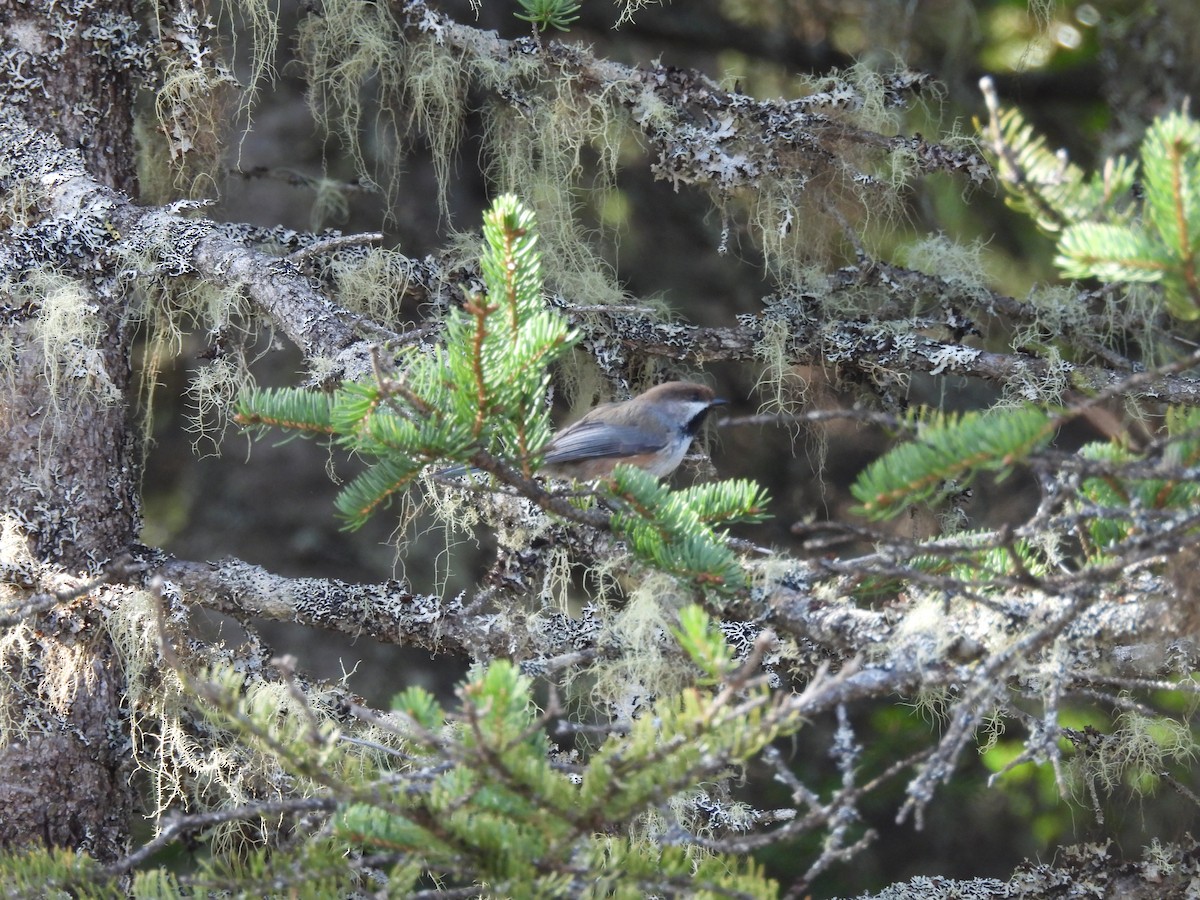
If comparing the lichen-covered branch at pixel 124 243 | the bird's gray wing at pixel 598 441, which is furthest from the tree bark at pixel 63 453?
the bird's gray wing at pixel 598 441

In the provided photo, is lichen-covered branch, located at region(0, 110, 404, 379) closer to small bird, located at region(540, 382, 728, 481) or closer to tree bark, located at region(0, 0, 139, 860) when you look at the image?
tree bark, located at region(0, 0, 139, 860)

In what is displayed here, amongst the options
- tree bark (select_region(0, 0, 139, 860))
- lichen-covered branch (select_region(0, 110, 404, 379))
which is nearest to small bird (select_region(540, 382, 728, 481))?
lichen-covered branch (select_region(0, 110, 404, 379))

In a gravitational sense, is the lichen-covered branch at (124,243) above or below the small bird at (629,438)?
above

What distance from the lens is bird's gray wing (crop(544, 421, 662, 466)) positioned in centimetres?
351

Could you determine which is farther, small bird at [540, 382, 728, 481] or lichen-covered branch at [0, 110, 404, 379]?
small bird at [540, 382, 728, 481]

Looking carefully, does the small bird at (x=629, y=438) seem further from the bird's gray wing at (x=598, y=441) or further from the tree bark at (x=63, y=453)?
the tree bark at (x=63, y=453)

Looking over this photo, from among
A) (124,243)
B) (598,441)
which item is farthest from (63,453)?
(598,441)

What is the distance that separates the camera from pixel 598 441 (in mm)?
3537

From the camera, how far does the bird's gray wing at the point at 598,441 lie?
3.51 m

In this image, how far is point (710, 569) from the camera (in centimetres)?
200

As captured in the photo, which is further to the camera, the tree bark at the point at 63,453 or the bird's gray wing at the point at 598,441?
the bird's gray wing at the point at 598,441

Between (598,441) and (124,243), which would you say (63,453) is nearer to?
(124,243)

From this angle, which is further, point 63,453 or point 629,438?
point 629,438

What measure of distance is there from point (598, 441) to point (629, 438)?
0.31ft
